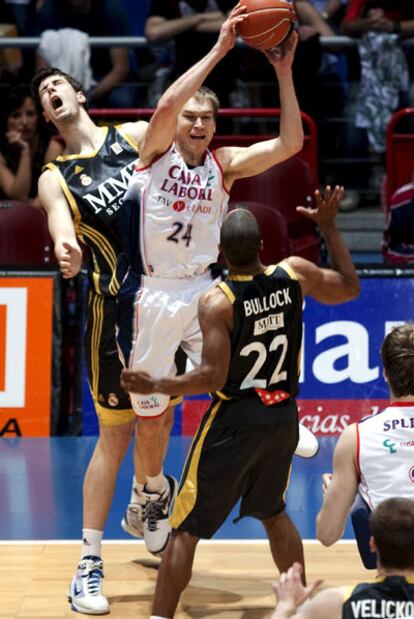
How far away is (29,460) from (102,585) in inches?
89.7

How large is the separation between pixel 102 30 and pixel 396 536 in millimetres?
8253

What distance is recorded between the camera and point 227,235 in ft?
16.1

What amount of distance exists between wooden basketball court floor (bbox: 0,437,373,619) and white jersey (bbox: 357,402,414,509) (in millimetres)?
1244

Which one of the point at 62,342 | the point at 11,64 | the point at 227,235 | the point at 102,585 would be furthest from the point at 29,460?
the point at 11,64

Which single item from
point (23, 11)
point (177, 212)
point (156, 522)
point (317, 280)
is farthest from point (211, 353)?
point (23, 11)

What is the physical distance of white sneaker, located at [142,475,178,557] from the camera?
617cm

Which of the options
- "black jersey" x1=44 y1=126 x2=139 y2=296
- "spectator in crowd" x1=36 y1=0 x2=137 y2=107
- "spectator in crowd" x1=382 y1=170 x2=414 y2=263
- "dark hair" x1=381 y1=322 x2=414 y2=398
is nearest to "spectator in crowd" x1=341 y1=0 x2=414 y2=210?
"spectator in crowd" x1=382 y1=170 x2=414 y2=263

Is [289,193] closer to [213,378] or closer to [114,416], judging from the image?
[114,416]

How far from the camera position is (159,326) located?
227 inches

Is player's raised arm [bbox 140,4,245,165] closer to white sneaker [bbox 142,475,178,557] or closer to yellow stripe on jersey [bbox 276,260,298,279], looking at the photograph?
yellow stripe on jersey [bbox 276,260,298,279]

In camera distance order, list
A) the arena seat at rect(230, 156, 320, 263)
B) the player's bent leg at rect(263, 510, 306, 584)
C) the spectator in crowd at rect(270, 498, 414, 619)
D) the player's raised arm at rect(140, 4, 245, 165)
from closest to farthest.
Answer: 1. the spectator in crowd at rect(270, 498, 414, 619)
2. the player's bent leg at rect(263, 510, 306, 584)
3. the player's raised arm at rect(140, 4, 245, 165)
4. the arena seat at rect(230, 156, 320, 263)

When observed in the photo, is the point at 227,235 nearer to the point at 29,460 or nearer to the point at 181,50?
the point at 29,460

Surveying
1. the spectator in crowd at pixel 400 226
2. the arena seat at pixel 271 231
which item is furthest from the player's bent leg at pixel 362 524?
the spectator in crowd at pixel 400 226

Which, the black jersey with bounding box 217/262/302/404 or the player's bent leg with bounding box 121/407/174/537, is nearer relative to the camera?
the black jersey with bounding box 217/262/302/404
